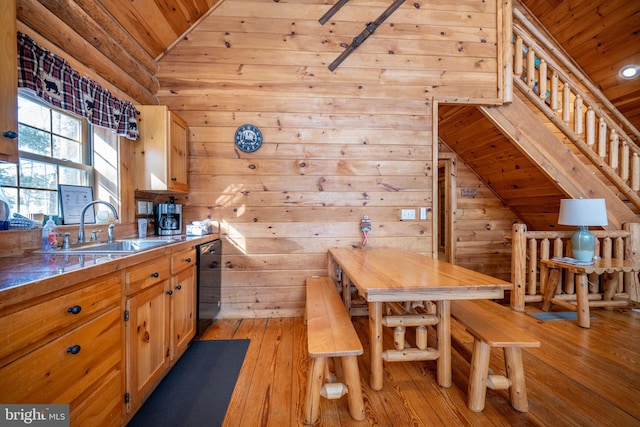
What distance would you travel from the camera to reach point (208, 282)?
8.43 ft

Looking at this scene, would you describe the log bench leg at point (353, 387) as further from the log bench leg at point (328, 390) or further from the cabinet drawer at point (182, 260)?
the cabinet drawer at point (182, 260)

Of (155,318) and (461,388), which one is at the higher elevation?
(155,318)

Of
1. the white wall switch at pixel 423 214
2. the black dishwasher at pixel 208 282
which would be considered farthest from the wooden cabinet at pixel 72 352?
the white wall switch at pixel 423 214

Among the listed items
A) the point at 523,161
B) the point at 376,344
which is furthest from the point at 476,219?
the point at 376,344

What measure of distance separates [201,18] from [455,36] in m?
2.69

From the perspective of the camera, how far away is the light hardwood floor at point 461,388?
58.7 inches

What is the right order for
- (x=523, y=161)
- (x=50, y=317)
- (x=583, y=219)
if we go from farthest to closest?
(x=523, y=161) → (x=583, y=219) → (x=50, y=317)

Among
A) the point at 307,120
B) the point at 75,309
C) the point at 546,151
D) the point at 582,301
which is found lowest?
the point at 582,301

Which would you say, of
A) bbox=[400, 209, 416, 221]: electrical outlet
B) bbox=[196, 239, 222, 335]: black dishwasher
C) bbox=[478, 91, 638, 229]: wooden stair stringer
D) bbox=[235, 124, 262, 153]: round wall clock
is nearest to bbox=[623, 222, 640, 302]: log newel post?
bbox=[478, 91, 638, 229]: wooden stair stringer

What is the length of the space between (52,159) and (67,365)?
149 cm

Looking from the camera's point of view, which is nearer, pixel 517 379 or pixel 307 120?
pixel 517 379

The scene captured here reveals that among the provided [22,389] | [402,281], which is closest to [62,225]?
[22,389]

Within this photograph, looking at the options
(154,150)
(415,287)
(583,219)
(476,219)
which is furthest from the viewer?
(476,219)

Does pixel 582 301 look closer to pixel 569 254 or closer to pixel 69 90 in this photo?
pixel 569 254
